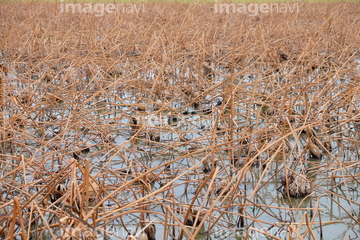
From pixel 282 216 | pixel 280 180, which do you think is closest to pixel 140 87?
pixel 280 180

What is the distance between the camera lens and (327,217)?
239 cm

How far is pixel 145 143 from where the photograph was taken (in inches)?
129

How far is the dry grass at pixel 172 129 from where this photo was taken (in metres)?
2.02

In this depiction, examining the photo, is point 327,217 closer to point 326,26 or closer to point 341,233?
point 341,233

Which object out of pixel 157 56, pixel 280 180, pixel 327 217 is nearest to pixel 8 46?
pixel 157 56

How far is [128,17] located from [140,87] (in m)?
4.20

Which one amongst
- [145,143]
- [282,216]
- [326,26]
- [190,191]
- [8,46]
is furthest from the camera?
[326,26]

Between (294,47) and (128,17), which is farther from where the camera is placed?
(128,17)

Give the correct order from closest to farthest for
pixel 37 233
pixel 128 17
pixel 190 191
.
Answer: pixel 37 233 → pixel 190 191 → pixel 128 17

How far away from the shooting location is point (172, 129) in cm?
297

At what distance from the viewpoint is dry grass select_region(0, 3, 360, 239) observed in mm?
Result: 2023

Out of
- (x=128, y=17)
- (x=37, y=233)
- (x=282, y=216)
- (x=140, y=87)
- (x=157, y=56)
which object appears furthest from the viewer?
(x=128, y=17)

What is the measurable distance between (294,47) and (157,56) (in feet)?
5.12

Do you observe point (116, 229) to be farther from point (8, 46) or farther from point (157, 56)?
point (8, 46)
